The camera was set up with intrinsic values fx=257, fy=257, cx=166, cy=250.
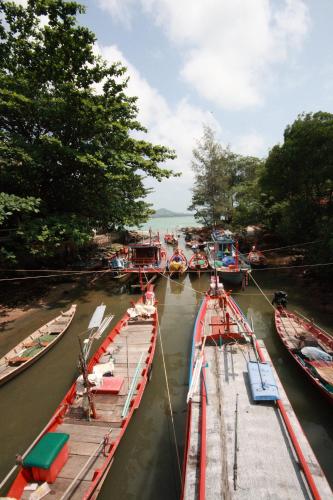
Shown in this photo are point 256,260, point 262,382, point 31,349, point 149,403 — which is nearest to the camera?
point 262,382

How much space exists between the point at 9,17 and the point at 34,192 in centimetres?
1260

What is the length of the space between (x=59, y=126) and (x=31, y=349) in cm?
1601

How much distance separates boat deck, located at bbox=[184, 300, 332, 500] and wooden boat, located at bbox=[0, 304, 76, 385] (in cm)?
770

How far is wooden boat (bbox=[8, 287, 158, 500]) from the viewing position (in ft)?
18.6

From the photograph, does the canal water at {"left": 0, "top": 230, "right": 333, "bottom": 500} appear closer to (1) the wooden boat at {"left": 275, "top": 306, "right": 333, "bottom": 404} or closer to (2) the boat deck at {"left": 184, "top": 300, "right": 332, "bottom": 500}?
(1) the wooden boat at {"left": 275, "top": 306, "right": 333, "bottom": 404}

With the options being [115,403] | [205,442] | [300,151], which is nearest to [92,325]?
[115,403]

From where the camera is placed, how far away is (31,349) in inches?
486

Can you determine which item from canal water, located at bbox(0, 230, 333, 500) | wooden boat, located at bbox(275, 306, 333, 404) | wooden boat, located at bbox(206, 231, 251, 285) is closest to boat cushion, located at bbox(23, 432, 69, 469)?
canal water, located at bbox(0, 230, 333, 500)

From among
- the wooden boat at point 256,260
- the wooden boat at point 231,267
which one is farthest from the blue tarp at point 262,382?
the wooden boat at point 256,260

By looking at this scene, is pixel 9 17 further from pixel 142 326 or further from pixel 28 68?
pixel 142 326

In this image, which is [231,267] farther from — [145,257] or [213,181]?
[213,181]

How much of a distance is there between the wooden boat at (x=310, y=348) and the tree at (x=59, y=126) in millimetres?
14294

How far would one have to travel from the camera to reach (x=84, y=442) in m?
6.82

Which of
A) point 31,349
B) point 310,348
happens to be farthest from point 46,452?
point 310,348
